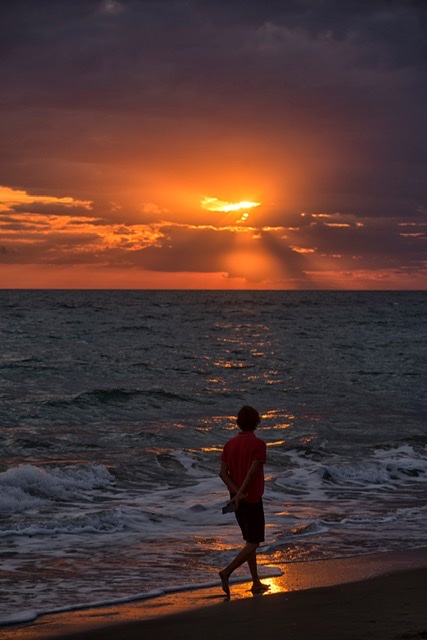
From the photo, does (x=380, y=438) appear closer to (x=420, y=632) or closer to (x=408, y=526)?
(x=408, y=526)

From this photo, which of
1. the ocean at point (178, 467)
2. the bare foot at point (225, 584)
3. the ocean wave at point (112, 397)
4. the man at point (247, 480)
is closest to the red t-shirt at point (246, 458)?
the man at point (247, 480)

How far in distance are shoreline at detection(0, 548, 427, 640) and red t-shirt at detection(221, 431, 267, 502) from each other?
0.99m

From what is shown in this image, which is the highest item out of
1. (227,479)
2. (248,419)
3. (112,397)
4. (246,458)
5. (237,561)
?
(248,419)

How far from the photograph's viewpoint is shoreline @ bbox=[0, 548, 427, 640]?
7.24 metres

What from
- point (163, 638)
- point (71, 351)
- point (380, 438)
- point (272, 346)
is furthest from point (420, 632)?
point (272, 346)

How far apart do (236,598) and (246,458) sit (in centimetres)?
131

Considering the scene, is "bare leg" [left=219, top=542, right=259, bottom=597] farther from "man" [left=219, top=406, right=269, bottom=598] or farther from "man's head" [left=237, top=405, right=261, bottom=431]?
"man's head" [left=237, top=405, right=261, bottom=431]

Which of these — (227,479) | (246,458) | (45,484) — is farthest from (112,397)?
(246,458)

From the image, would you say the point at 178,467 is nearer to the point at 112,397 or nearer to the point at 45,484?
the point at 45,484

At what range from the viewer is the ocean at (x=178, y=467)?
9.94 m

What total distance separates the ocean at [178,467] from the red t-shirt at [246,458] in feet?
4.44

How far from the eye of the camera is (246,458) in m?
A: 8.17

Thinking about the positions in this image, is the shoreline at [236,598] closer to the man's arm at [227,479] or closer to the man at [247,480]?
the man at [247,480]

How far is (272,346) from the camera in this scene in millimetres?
53312
